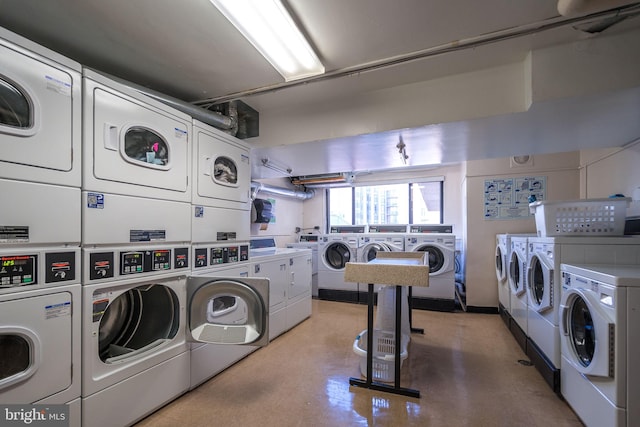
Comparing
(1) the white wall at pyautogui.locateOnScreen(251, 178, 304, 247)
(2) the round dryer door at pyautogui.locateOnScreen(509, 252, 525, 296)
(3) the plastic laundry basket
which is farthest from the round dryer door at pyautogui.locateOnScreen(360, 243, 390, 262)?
(3) the plastic laundry basket

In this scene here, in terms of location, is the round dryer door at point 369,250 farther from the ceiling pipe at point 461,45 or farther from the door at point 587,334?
the ceiling pipe at point 461,45

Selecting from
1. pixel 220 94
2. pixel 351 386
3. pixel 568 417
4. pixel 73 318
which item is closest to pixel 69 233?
pixel 73 318

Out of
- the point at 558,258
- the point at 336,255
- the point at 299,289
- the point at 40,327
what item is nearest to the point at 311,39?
the point at 40,327

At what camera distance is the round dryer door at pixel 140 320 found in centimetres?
183

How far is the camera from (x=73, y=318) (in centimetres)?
134

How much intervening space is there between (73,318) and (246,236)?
1.35m

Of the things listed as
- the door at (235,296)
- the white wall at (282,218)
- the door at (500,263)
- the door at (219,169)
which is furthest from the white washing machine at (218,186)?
the door at (500,263)

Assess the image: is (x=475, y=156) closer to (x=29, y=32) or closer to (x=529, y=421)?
(x=529, y=421)

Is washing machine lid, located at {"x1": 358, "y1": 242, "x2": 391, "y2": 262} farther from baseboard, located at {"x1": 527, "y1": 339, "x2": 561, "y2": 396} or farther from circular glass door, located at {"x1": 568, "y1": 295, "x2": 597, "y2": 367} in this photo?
circular glass door, located at {"x1": 568, "y1": 295, "x2": 597, "y2": 367}

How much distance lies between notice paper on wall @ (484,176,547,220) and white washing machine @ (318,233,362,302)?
1.94m

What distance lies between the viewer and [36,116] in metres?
1.21

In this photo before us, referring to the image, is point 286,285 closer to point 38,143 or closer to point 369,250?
point 369,250

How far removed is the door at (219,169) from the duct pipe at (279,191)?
1.63m

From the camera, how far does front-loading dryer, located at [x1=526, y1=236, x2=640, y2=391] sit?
1799 mm
